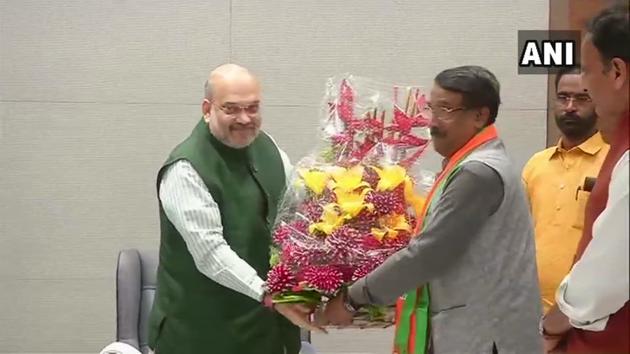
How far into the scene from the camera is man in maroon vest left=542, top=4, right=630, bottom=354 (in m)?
1.68

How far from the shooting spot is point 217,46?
14.5 ft

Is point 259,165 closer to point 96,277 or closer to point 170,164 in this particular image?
point 170,164

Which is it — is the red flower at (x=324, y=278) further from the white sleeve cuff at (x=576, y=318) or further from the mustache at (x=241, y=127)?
the white sleeve cuff at (x=576, y=318)

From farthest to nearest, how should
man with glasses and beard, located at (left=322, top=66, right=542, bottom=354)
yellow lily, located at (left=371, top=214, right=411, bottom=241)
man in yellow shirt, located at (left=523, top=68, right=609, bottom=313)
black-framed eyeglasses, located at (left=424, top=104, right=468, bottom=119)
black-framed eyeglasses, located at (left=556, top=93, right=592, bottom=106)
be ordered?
black-framed eyeglasses, located at (left=556, top=93, right=592, bottom=106), man in yellow shirt, located at (left=523, top=68, right=609, bottom=313), yellow lily, located at (left=371, top=214, right=411, bottom=241), black-framed eyeglasses, located at (left=424, top=104, right=468, bottom=119), man with glasses and beard, located at (left=322, top=66, right=542, bottom=354)

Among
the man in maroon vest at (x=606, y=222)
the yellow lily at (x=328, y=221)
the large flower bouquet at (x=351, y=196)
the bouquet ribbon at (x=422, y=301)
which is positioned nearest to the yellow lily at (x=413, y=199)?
the large flower bouquet at (x=351, y=196)

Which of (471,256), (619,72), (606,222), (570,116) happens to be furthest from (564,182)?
(606,222)

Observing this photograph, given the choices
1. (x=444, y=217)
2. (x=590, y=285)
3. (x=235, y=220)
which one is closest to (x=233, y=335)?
(x=235, y=220)

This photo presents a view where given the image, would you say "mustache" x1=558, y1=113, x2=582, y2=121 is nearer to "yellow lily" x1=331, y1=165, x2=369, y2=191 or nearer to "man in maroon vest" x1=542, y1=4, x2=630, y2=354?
"yellow lily" x1=331, y1=165, x2=369, y2=191

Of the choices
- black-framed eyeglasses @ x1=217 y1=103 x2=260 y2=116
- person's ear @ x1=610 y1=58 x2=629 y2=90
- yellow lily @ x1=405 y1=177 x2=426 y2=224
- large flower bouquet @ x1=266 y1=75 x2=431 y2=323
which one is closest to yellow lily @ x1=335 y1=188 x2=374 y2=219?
large flower bouquet @ x1=266 y1=75 x2=431 y2=323

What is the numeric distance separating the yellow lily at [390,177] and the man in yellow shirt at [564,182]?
39.0 inches

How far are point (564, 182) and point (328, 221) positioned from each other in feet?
4.15

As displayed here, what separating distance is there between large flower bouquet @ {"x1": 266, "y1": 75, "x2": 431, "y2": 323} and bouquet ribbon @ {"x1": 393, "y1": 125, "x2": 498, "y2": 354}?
0.12 metres

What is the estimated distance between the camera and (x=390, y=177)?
2.73 meters

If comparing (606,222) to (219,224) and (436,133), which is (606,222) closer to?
(436,133)
